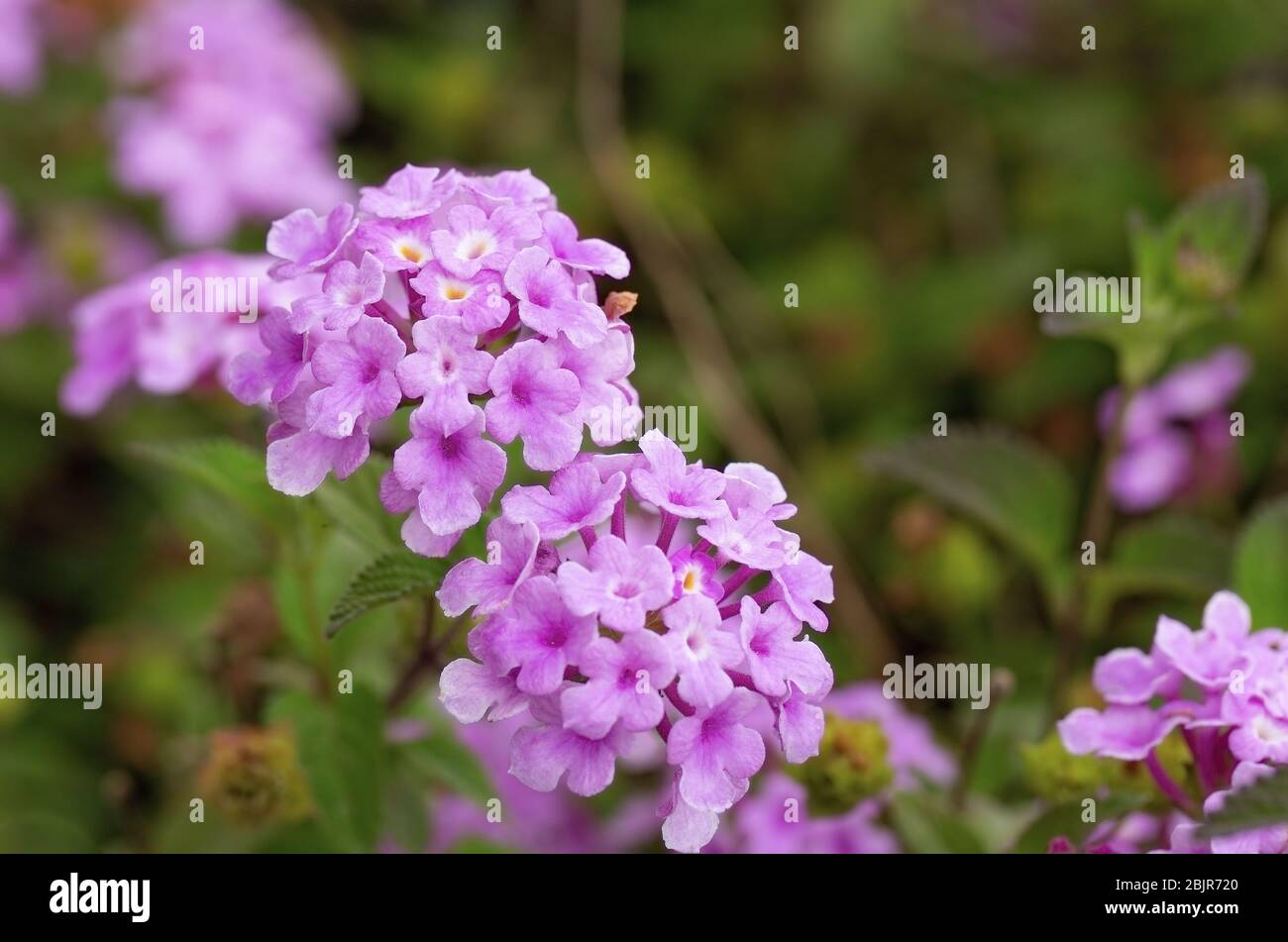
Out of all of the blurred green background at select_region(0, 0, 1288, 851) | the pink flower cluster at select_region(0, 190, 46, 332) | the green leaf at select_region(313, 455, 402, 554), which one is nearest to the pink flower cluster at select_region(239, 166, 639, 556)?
the green leaf at select_region(313, 455, 402, 554)

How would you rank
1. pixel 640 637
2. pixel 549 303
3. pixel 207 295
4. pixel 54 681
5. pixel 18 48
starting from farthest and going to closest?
pixel 18 48 → pixel 54 681 → pixel 207 295 → pixel 549 303 → pixel 640 637

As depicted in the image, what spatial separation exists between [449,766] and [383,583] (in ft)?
1.34

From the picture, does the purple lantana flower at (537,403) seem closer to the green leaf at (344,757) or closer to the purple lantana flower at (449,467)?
the purple lantana flower at (449,467)

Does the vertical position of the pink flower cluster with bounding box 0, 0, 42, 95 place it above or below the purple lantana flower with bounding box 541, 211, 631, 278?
above

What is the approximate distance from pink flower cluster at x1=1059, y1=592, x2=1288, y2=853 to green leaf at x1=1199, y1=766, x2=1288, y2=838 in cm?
4

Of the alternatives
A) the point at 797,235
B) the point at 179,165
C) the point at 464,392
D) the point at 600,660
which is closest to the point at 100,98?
the point at 179,165

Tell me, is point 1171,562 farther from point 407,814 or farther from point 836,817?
point 407,814

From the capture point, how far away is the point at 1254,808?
970mm

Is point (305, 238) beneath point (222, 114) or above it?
beneath

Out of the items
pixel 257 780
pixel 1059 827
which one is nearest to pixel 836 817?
pixel 1059 827

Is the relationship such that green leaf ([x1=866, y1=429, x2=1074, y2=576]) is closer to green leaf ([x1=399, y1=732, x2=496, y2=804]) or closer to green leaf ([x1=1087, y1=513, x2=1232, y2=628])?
green leaf ([x1=1087, y1=513, x2=1232, y2=628])

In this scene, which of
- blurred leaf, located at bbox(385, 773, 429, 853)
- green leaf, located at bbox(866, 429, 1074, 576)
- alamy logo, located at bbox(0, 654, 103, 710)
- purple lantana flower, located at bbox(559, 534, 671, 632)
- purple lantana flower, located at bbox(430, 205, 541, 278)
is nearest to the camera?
purple lantana flower, located at bbox(559, 534, 671, 632)

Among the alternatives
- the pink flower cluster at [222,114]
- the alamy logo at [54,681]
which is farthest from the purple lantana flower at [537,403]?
the pink flower cluster at [222,114]
